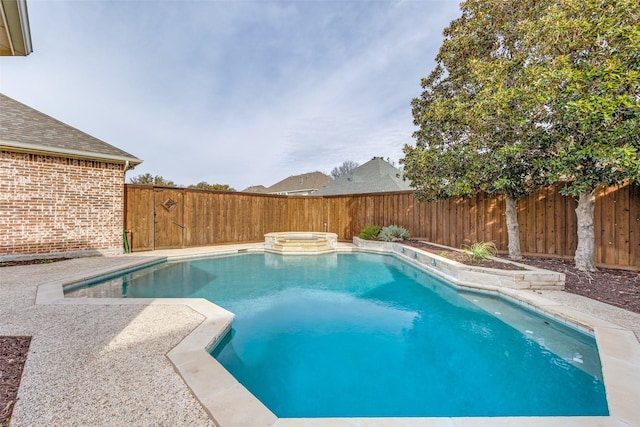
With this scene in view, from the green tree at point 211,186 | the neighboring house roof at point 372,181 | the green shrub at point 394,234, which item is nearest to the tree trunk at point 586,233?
the green shrub at point 394,234

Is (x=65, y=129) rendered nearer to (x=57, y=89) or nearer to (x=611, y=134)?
(x=57, y=89)

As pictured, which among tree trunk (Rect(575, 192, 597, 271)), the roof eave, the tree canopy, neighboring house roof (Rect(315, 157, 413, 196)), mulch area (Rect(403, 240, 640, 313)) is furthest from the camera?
neighboring house roof (Rect(315, 157, 413, 196))

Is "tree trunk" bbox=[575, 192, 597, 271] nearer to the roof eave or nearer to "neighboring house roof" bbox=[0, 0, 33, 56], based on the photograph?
"neighboring house roof" bbox=[0, 0, 33, 56]

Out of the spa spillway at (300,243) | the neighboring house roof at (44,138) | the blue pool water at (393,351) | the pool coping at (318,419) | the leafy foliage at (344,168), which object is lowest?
the blue pool water at (393,351)

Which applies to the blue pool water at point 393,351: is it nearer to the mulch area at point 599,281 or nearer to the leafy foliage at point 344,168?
the mulch area at point 599,281

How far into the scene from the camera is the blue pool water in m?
2.43

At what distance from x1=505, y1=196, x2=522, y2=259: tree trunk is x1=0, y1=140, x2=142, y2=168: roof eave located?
1112 centimetres

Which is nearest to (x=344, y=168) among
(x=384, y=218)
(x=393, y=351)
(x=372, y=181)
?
(x=372, y=181)

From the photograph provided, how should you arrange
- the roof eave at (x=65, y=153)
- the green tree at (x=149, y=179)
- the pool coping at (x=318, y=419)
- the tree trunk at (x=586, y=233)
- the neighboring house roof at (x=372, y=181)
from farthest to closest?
the green tree at (x=149, y=179) < the neighboring house roof at (x=372, y=181) < the roof eave at (x=65, y=153) < the tree trunk at (x=586, y=233) < the pool coping at (x=318, y=419)

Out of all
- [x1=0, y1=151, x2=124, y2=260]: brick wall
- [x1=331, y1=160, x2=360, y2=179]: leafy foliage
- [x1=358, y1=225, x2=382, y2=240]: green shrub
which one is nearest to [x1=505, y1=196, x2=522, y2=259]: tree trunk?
[x1=358, y1=225, x2=382, y2=240]: green shrub

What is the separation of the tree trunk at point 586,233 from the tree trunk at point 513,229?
1323 millimetres

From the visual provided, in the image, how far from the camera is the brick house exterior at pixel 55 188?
23.3ft

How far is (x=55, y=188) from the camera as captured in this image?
765 centimetres

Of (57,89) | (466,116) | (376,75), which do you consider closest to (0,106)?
(57,89)
